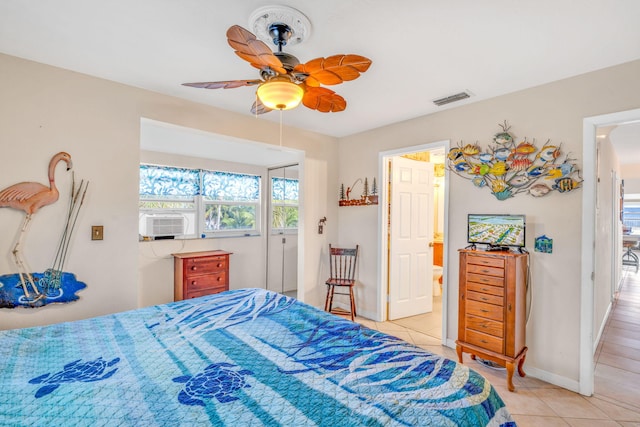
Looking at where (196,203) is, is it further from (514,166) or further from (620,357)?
(620,357)

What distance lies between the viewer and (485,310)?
8.23ft

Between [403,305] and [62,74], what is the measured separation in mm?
4130

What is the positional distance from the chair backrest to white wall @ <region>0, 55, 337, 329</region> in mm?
2157

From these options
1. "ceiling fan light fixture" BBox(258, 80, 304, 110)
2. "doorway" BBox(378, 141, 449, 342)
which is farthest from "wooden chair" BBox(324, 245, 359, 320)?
"ceiling fan light fixture" BBox(258, 80, 304, 110)

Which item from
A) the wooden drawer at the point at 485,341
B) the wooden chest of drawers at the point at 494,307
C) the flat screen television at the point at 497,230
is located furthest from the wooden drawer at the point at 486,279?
the wooden drawer at the point at 485,341

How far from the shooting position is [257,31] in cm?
176

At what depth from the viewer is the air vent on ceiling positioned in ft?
8.79

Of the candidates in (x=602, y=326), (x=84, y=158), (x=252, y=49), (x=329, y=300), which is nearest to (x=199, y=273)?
(x=329, y=300)

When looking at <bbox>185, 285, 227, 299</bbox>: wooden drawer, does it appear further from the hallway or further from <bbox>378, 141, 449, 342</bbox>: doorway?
the hallway

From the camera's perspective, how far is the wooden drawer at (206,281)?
3.93 metres

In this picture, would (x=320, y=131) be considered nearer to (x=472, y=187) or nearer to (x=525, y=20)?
(x=472, y=187)

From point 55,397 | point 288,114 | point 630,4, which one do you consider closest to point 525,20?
point 630,4

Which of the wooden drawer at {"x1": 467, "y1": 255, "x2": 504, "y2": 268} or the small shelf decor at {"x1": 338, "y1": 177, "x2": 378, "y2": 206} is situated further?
the small shelf decor at {"x1": 338, "y1": 177, "x2": 378, "y2": 206}

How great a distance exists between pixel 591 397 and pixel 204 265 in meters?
4.08
